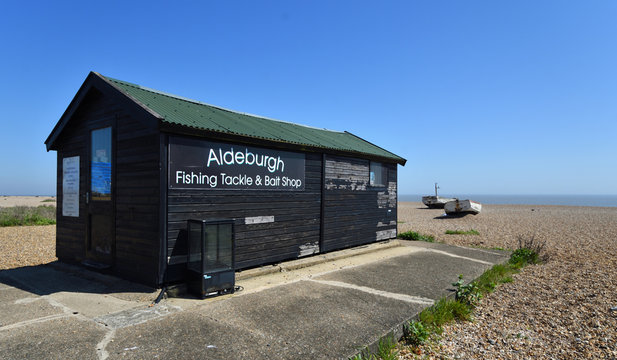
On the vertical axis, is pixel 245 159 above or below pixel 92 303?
above

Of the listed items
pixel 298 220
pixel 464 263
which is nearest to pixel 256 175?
pixel 298 220

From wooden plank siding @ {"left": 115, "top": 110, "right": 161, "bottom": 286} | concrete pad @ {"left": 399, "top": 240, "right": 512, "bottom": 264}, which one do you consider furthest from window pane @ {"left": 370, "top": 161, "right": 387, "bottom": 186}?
wooden plank siding @ {"left": 115, "top": 110, "right": 161, "bottom": 286}

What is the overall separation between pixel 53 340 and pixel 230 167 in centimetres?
412

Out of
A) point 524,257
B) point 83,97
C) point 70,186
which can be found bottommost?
point 524,257

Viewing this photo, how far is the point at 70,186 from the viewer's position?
343 inches

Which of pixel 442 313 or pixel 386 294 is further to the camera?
pixel 386 294

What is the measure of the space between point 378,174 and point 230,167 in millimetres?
A: 6374

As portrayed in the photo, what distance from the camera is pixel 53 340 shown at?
175 inches

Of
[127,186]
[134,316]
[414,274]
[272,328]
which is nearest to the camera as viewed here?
[272,328]

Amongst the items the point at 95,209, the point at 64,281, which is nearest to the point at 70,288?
the point at 64,281

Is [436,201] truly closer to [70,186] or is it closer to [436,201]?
[436,201]

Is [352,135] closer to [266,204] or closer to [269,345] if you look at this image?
[266,204]

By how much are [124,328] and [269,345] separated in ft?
6.81

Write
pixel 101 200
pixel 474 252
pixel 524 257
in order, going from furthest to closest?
pixel 474 252 < pixel 524 257 < pixel 101 200
